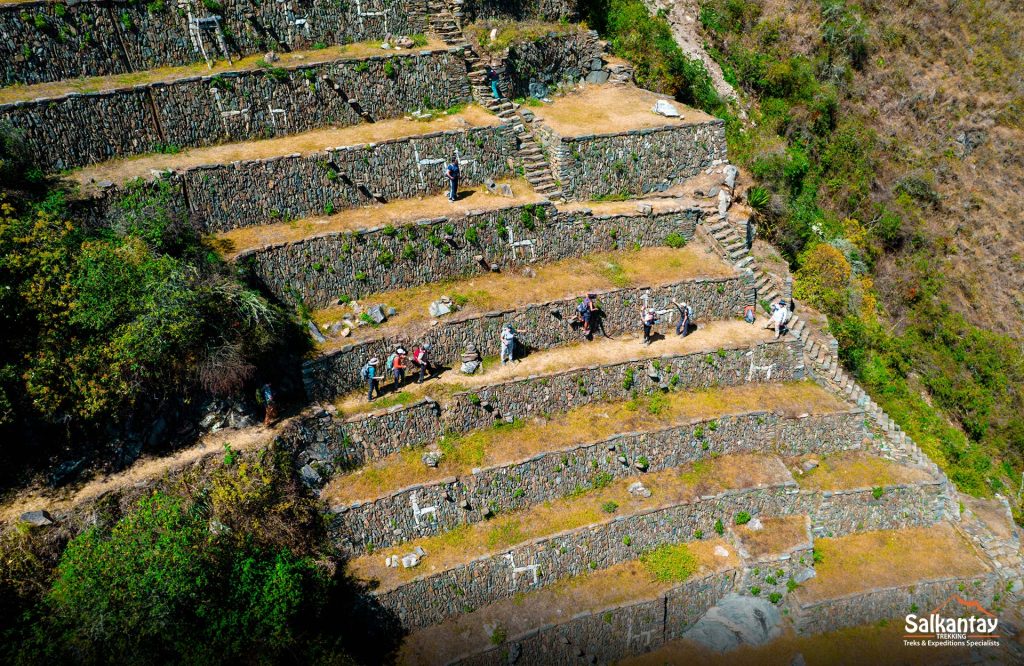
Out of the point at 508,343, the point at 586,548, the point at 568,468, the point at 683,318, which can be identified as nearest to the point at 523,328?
the point at 508,343

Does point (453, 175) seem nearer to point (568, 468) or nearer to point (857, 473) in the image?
point (568, 468)

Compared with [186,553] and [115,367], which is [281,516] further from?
[115,367]

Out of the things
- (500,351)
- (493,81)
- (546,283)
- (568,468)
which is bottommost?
(568,468)

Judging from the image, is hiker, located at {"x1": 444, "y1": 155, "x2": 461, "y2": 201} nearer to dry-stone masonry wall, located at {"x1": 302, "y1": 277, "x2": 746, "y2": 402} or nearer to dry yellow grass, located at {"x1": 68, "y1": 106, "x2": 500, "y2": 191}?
dry yellow grass, located at {"x1": 68, "y1": 106, "x2": 500, "y2": 191}

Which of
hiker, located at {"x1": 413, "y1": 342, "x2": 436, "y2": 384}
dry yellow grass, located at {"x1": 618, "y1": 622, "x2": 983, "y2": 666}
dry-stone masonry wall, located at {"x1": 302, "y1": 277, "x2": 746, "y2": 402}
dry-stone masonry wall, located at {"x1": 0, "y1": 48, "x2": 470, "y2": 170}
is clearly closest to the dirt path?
dry-stone masonry wall, located at {"x1": 302, "y1": 277, "x2": 746, "y2": 402}

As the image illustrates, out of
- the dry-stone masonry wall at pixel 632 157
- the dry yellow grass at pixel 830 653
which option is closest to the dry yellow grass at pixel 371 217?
the dry-stone masonry wall at pixel 632 157

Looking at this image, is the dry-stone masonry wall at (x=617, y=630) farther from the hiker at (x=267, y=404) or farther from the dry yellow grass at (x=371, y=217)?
the dry yellow grass at (x=371, y=217)
